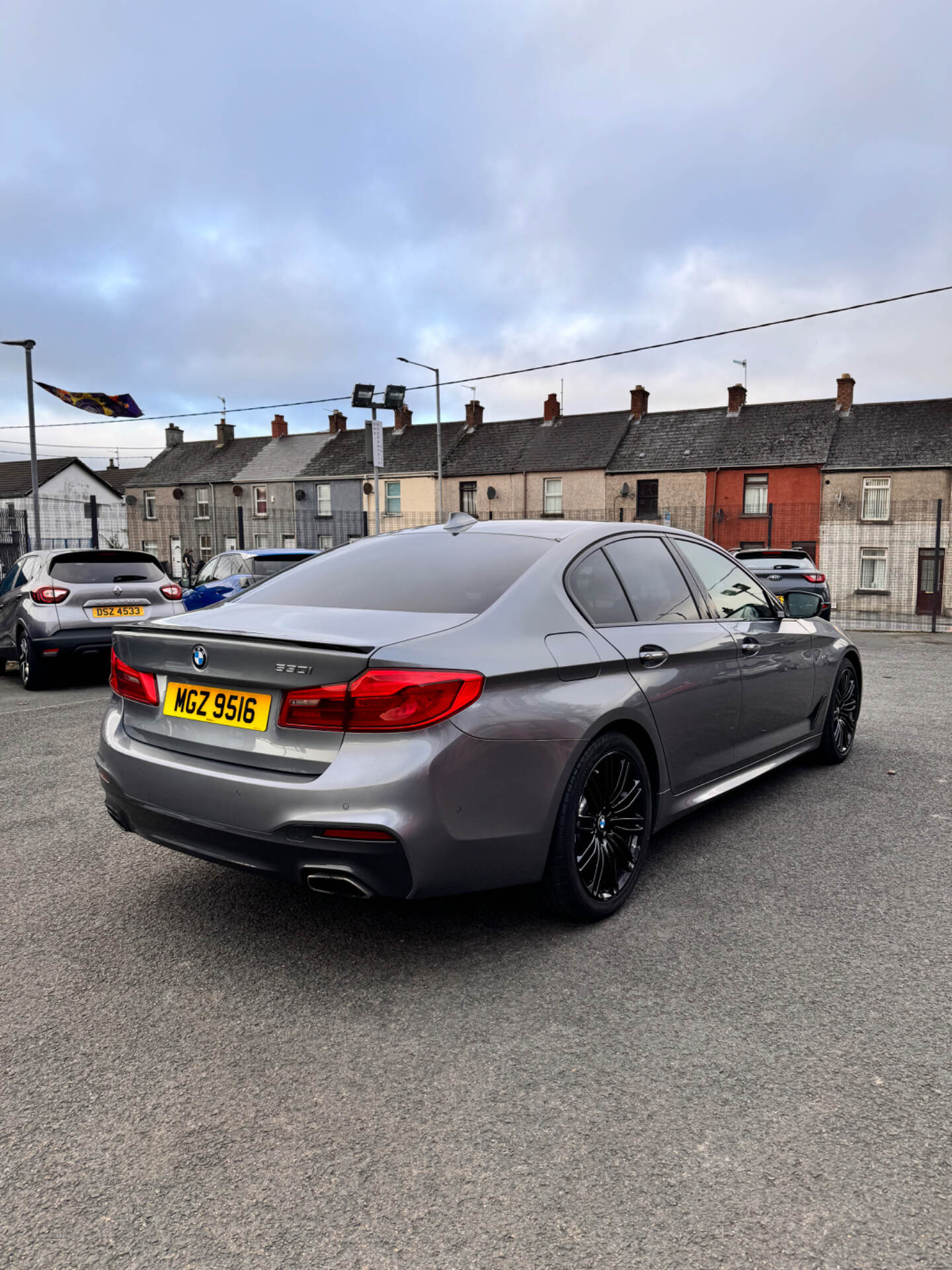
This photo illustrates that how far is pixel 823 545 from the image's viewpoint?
34.3 m

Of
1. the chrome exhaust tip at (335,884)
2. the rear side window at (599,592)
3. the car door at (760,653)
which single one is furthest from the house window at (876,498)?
the chrome exhaust tip at (335,884)

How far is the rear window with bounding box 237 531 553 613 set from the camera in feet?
10.9

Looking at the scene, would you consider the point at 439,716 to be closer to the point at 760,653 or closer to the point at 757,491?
the point at 760,653

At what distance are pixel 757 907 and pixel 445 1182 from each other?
6.26ft

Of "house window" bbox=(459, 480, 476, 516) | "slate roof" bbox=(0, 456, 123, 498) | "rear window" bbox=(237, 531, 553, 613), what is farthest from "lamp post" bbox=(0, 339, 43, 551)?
"slate roof" bbox=(0, 456, 123, 498)

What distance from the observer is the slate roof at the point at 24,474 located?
181ft

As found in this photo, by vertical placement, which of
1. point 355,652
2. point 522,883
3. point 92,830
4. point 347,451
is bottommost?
point 92,830

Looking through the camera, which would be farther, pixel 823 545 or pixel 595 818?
pixel 823 545

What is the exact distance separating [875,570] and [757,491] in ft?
18.8

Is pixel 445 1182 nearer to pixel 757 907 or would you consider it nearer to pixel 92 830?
pixel 757 907

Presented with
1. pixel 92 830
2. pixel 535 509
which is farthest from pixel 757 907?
pixel 535 509

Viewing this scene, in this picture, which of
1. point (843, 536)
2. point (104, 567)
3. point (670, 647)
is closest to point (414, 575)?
point (670, 647)

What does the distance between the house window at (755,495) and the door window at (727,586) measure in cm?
3259

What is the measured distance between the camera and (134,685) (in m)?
3.36
